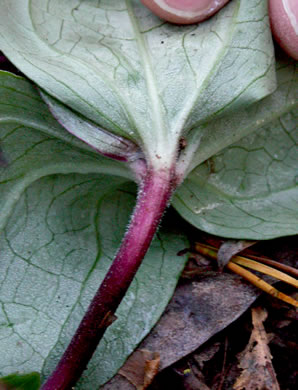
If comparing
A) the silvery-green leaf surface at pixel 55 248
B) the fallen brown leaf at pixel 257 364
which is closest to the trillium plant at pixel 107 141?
the silvery-green leaf surface at pixel 55 248

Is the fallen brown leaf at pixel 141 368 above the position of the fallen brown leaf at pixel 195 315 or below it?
below

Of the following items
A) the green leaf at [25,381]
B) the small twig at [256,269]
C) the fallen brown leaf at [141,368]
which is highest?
the small twig at [256,269]

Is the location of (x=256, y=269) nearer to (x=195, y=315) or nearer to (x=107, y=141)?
(x=195, y=315)

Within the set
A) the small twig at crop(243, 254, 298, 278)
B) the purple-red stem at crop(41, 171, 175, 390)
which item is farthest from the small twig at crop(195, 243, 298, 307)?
the purple-red stem at crop(41, 171, 175, 390)

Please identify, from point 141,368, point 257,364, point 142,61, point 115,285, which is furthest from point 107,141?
point 257,364

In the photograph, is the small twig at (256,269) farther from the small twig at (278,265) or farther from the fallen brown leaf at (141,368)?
the fallen brown leaf at (141,368)

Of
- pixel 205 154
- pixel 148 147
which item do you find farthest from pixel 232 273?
pixel 148 147
